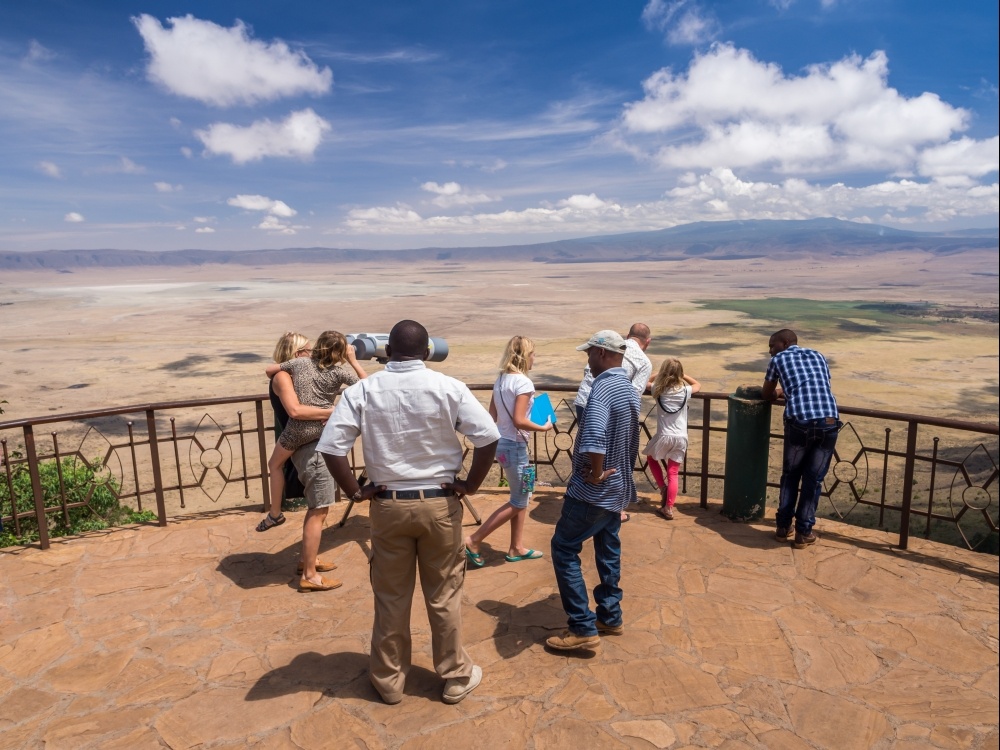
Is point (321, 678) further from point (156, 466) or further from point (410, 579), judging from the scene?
point (156, 466)

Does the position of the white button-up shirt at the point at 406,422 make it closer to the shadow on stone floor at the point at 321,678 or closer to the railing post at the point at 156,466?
the shadow on stone floor at the point at 321,678

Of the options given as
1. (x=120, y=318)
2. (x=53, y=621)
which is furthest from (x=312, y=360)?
(x=120, y=318)

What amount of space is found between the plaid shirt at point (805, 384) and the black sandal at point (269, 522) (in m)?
4.30

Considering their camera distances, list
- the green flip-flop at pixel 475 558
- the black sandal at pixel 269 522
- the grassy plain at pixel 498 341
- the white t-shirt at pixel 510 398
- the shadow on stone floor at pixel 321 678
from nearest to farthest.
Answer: the shadow on stone floor at pixel 321 678, the white t-shirt at pixel 510 398, the green flip-flop at pixel 475 558, the black sandal at pixel 269 522, the grassy plain at pixel 498 341

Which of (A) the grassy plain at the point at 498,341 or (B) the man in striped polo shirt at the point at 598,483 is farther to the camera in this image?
(A) the grassy plain at the point at 498,341

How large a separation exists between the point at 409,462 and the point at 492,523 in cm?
192

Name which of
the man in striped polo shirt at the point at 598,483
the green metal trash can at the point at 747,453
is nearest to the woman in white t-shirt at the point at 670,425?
the green metal trash can at the point at 747,453

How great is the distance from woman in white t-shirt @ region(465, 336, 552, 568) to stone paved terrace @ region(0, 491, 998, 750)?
0.31 m

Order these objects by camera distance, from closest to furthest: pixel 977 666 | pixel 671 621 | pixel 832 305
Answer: pixel 977 666 → pixel 671 621 → pixel 832 305

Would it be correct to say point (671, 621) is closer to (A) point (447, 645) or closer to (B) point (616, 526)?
(B) point (616, 526)

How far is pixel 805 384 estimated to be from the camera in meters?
5.25

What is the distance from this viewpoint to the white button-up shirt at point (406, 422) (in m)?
3.25

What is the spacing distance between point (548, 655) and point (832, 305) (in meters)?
76.7

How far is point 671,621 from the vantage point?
4.38 metres
